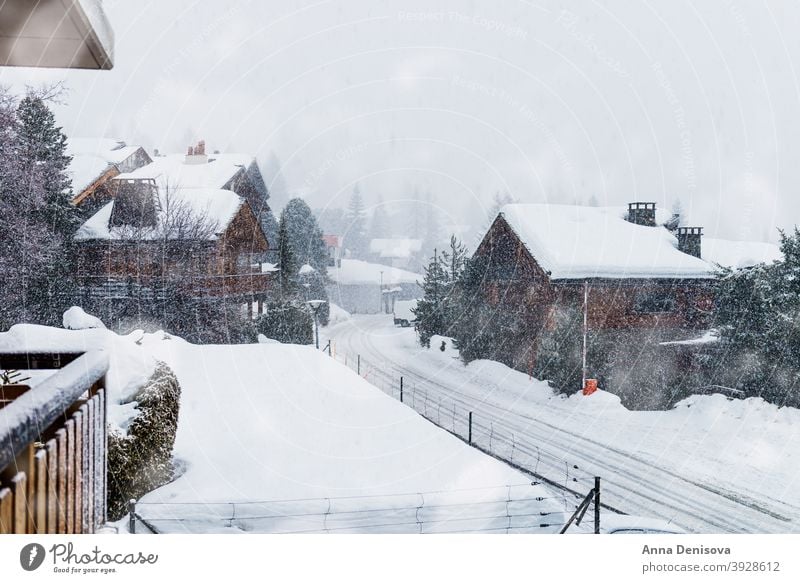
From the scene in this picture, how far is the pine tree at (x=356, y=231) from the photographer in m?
18.7

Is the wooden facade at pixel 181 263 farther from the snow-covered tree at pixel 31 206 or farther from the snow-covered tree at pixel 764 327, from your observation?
the snow-covered tree at pixel 764 327

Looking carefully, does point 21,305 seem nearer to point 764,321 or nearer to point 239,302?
point 239,302

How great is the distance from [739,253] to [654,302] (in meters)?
1.69

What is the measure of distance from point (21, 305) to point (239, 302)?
11.7 feet

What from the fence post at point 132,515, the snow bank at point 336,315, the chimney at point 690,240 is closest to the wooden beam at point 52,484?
the fence post at point 132,515

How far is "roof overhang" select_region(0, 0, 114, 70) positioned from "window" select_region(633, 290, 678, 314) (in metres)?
10.2

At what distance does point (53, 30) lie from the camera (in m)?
2.32

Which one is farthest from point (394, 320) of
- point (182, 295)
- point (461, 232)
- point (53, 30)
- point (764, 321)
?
point (53, 30)

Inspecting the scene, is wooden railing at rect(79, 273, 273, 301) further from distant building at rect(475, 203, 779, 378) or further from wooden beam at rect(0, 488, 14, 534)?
wooden beam at rect(0, 488, 14, 534)

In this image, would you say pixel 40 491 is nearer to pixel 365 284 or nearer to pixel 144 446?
pixel 144 446

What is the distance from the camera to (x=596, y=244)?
11008 millimetres

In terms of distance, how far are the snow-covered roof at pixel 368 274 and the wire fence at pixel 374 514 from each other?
→ 1358 cm

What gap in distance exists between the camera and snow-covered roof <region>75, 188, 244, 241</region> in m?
7.99

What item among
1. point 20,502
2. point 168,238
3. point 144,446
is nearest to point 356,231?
point 168,238
